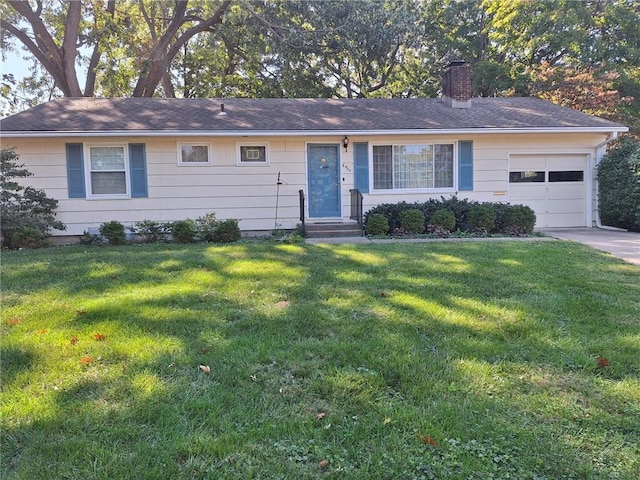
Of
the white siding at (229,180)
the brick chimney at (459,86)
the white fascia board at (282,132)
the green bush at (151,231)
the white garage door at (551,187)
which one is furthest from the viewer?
the brick chimney at (459,86)

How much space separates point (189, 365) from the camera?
3.17 meters

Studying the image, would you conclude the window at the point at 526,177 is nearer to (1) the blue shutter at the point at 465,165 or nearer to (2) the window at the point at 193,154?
(1) the blue shutter at the point at 465,165

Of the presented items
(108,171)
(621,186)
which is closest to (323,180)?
(108,171)

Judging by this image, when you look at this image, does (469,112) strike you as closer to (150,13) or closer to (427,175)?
(427,175)

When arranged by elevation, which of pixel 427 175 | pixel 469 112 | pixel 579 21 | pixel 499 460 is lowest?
pixel 499 460

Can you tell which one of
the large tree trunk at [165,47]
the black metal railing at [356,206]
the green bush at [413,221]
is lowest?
the green bush at [413,221]

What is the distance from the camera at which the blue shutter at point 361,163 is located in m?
11.5

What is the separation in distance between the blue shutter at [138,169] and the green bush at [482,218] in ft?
25.7

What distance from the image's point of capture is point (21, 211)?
939 cm

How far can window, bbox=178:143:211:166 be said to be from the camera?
1098 cm

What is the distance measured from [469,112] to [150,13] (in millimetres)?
15730

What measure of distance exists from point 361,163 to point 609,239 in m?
5.81

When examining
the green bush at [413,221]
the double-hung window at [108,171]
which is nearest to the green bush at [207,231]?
the double-hung window at [108,171]

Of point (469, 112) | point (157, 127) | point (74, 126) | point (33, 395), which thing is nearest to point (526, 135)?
point (469, 112)
